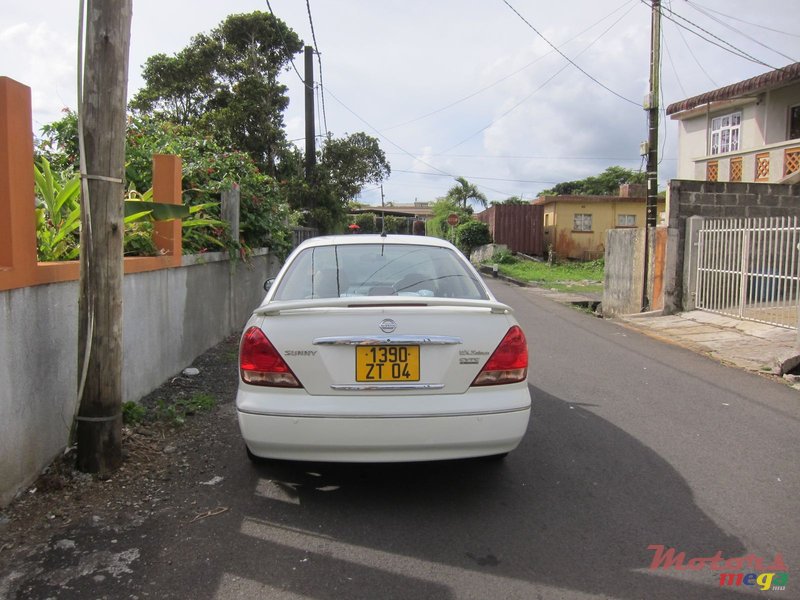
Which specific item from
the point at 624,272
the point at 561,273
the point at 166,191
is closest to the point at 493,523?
the point at 166,191

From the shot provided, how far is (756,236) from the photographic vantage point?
945 centimetres

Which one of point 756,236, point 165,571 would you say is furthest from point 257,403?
point 756,236

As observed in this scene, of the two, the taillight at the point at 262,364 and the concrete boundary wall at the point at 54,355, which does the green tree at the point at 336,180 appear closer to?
the concrete boundary wall at the point at 54,355

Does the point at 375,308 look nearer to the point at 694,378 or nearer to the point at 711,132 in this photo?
the point at 694,378

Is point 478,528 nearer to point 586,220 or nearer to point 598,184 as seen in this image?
point 586,220

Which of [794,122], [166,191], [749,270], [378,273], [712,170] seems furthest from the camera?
[712,170]

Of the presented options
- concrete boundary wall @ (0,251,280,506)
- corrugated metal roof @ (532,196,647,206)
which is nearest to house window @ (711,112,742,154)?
corrugated metal roof @ (532,196,647,206)

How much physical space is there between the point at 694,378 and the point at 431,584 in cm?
505

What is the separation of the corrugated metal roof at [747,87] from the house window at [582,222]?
7767mm

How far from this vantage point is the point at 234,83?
2273 centimetres

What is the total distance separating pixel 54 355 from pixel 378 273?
2.05m

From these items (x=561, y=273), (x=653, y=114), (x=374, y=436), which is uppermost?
(x=653, y=114)

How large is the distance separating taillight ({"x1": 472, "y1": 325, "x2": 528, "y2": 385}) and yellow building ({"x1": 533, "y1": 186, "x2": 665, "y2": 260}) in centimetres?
2645

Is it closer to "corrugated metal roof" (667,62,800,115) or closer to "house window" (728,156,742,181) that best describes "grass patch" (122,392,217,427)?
"corrugated metal roof" (667,62,800,115)
